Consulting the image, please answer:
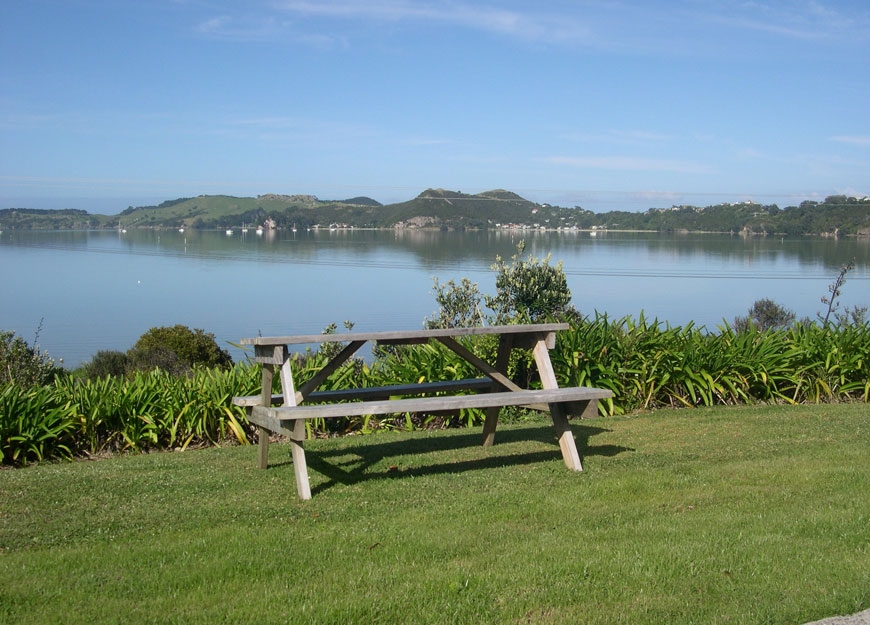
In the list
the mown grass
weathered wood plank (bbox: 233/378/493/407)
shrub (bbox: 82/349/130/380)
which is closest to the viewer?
the mown grass

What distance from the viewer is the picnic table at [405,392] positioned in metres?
5.56

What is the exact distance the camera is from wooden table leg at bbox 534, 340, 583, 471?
Result: 6.26 meters

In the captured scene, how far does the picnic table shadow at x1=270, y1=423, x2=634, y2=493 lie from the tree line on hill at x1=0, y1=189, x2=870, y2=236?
191 ft

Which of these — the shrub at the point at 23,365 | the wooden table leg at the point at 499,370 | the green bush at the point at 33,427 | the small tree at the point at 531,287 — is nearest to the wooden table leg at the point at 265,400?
the wooden table leg at the point at 499,370

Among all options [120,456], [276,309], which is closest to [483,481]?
[120,456]

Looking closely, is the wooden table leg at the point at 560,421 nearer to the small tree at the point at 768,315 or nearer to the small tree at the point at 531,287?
the small tree at the point at 531,287

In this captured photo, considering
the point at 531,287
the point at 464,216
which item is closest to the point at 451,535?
the point at 531,287

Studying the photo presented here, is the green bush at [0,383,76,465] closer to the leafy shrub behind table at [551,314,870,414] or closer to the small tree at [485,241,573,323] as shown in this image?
the leafy shrub behind table at [551,314,870,414]

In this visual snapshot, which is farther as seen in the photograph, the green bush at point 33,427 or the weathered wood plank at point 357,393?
the green bush at point 33,427

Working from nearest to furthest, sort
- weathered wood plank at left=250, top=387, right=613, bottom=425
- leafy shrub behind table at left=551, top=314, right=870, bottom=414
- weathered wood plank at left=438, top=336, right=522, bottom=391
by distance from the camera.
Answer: weathered wood plank at left=250, top=387, right=613, bottom=425, weathered wood plank at left=438, top=336, right=522, bottom=391, leafy shrub behind table at left=551, top=314, right=870, bottom=414

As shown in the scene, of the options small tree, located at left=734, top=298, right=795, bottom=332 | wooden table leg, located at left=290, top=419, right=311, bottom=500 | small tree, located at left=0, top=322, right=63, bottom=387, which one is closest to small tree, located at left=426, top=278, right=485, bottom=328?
small tree, located at left=734, top=298, right=795, bottom=332

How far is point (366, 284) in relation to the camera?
66.6m

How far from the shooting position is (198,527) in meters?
4.89

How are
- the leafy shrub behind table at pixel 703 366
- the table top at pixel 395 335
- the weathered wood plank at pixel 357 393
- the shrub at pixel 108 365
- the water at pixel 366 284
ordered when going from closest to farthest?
the table top at pixel 395 335
the weathered wood plank at pixel 357 393
the leafy shrub behind table at pixel 703 366
the shrub at pixel 108 365
the water at pixel 366 284
